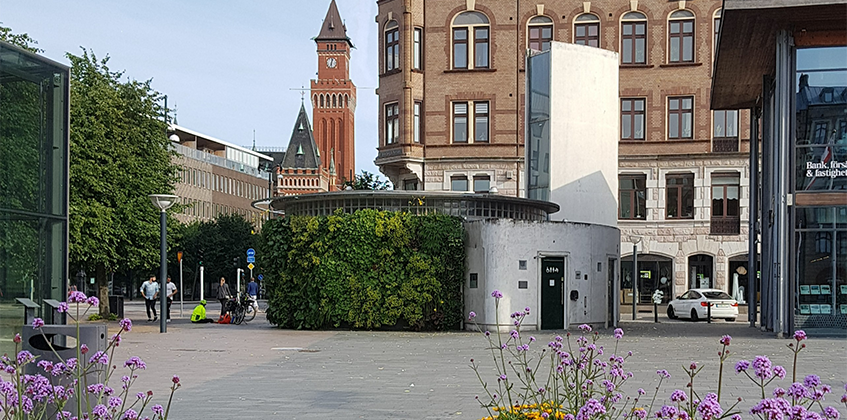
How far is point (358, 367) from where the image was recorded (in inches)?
662

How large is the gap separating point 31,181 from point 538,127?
773 inches

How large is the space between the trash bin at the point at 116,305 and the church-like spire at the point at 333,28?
125 metres

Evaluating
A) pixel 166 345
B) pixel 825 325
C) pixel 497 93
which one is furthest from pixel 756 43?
pixel 497 93

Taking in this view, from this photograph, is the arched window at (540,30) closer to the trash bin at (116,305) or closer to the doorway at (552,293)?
the doorway at (552,293)

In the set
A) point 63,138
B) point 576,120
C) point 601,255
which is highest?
point 576,120

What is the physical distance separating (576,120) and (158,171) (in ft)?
46.2

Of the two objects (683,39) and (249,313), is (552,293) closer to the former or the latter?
(249,313)

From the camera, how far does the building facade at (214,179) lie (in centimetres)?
11712

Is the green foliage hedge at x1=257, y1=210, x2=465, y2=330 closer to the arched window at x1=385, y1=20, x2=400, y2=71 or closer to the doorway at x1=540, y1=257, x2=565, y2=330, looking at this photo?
the doorway at x1=540, y1=257, x2=565, y2=330

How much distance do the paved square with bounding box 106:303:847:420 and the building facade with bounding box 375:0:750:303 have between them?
51.4 feet

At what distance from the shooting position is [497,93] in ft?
148

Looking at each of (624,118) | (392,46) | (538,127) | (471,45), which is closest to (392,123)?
(392,46)

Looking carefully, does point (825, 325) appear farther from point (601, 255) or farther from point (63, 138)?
point (63, 138)

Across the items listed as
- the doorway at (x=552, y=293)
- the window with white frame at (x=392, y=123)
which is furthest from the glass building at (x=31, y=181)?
the window with white frame at (x=392, y=123)
